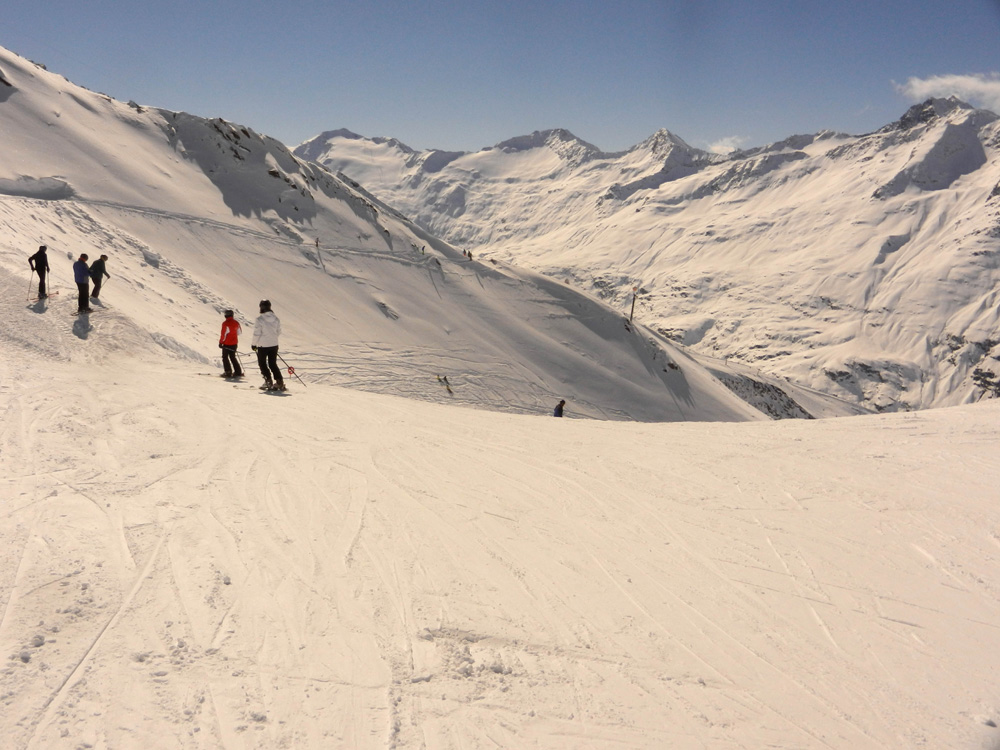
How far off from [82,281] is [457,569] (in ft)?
43.8

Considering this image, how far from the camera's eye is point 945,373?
548 ft

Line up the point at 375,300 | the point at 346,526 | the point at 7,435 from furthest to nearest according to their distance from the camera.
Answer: the point at 375,300, the point at 7,435, the point at 346,526

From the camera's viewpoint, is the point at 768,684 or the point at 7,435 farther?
the point at 7,435

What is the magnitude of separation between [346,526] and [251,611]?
1791mm

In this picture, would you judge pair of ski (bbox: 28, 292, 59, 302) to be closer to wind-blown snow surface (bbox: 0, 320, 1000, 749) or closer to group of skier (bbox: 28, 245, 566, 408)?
group of skier (bbox: 28, 245, 566, 408)

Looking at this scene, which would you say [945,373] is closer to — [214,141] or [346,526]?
[214,141]

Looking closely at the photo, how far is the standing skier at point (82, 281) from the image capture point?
14.1 metres

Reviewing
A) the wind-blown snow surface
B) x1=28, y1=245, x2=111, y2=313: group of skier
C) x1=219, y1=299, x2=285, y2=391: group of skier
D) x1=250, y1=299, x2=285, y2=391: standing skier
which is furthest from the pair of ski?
x1=250, y1=299, x2=285, y2=391: standing skier

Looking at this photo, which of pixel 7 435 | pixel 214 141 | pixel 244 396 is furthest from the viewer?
pixel 214 141

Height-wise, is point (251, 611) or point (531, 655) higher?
point (531, 655)

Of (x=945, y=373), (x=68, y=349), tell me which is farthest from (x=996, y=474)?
(x=945, y=373)

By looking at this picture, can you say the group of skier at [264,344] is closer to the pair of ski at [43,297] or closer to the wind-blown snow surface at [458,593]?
the wind-blown snow surface at [458,593]

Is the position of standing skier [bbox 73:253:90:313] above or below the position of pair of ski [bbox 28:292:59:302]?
above

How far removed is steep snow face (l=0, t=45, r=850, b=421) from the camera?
25828 mm
